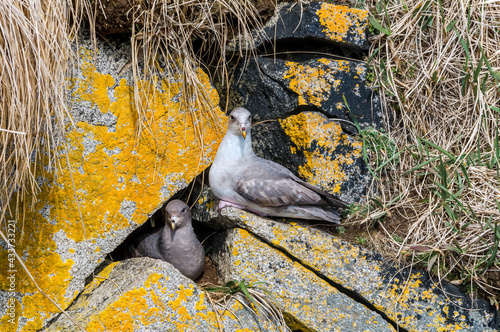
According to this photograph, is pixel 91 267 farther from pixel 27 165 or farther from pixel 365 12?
pixel 365 12

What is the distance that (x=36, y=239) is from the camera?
11.2 ft

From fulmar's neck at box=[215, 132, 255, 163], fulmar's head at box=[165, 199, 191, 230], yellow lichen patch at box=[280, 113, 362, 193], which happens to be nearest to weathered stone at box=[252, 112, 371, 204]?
yellow lichen patch at box=[280, 113, 362, 193]

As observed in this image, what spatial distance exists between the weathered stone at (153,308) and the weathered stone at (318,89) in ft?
5.25

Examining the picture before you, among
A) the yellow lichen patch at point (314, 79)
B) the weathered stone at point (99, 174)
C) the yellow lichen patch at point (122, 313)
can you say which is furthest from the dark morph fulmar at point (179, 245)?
the yellow lichen patch at point (314, 79)

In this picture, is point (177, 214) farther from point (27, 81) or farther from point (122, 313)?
point (27, 81)

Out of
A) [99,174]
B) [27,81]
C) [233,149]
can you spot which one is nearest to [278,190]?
[233,149]

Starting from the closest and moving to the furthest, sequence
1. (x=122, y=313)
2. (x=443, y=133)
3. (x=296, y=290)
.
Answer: (x=122, y=313)
(x=296, y=290)
(x=443, y=133)

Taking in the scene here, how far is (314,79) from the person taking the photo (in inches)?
159

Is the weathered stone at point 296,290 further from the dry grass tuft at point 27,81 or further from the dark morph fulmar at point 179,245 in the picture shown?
the dry grass tuft at point 27,81

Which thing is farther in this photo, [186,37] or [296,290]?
[186,37]

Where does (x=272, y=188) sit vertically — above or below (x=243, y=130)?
below

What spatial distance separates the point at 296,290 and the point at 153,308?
3.24 ft

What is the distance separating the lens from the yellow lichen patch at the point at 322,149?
12.8 feet

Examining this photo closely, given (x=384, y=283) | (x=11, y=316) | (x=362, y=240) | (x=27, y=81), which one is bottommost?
(x=11, y=316)
